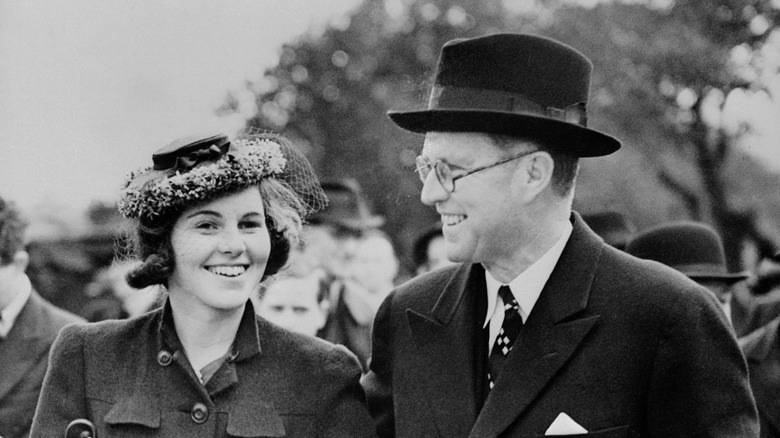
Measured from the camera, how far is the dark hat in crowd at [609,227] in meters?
7.03

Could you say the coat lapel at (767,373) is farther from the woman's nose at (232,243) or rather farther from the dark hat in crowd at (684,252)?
the woman's nose at (232,243)

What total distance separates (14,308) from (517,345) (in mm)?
3634

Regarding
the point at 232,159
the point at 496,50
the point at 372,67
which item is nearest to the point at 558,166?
the point at 496,50

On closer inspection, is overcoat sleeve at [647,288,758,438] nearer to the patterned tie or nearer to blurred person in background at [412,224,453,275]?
the patterned tie

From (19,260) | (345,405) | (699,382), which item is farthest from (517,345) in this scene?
(19,260)

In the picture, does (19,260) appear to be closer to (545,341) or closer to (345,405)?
(345,405)

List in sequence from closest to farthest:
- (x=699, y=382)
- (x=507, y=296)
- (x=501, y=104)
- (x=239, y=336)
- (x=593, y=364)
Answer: (x=699, y=382) < (x=593, y=364) < (x=501, y=104) < (x=507, y=296) < (x=239, y=336)

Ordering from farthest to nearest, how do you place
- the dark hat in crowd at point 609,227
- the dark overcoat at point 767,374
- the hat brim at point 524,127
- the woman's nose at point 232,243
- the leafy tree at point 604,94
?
the leafy tree at point 604,94 < the dark hat in crowd at point 609,227 < the dark overcoat at point 767,374 < the woman's nose at point 232,243 < the hat brim at point 524,127

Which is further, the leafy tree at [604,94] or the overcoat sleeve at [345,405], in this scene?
the leafy tree at [604,94]

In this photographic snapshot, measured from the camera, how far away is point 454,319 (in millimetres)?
3748

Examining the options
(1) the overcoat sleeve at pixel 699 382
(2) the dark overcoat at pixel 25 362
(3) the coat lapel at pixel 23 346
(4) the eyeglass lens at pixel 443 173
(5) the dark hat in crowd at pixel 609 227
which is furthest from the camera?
(5) the dark hat in crowd at pixel 609 227

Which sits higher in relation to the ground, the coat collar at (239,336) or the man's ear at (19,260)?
the coat collar at (239,336)

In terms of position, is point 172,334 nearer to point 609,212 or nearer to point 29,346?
point 29,346

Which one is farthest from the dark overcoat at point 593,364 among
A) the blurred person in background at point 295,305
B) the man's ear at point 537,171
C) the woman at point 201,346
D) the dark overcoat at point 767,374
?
the dark overcoat at point 767,374
